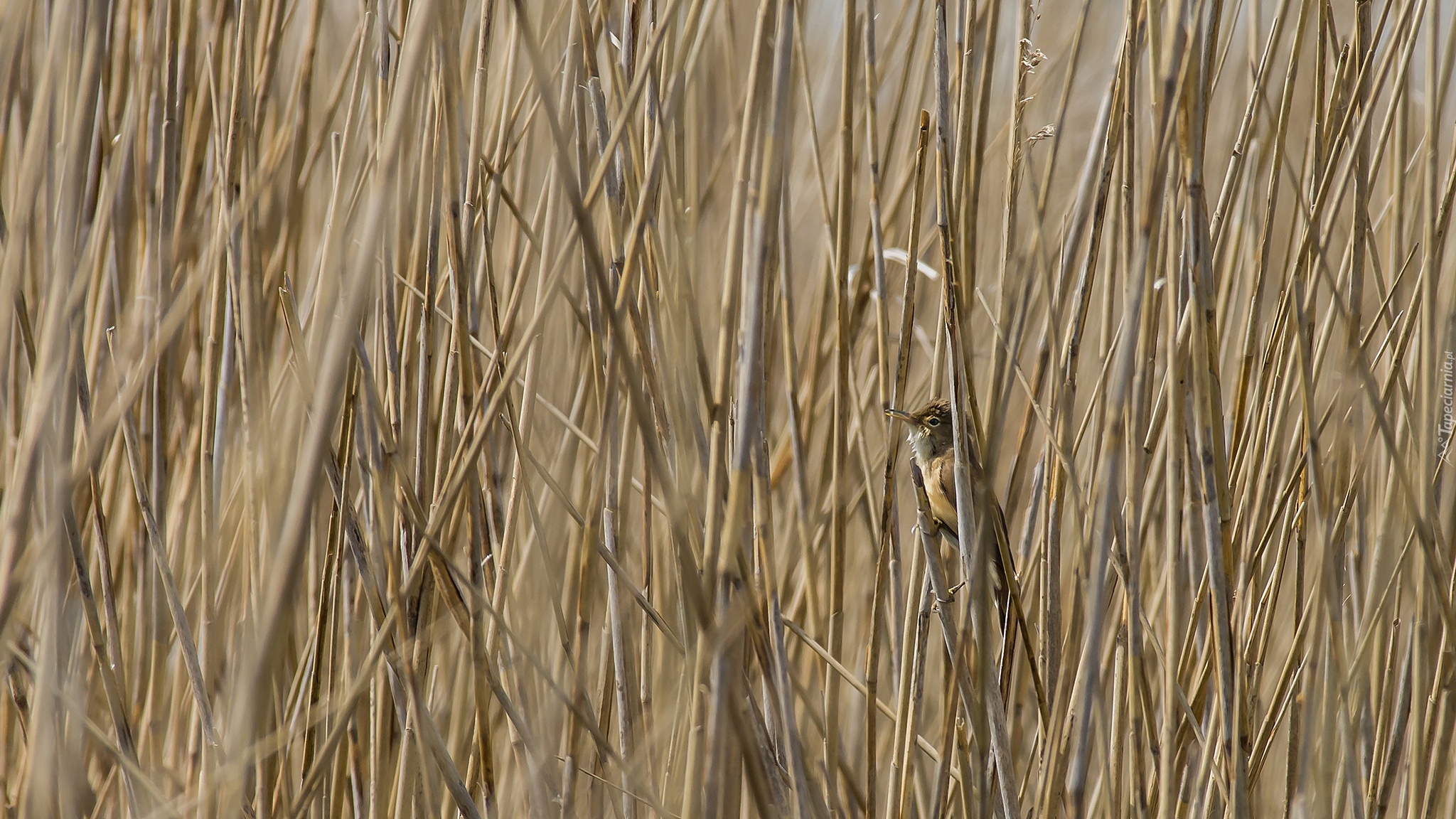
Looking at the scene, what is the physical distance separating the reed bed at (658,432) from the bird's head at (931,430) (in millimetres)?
129

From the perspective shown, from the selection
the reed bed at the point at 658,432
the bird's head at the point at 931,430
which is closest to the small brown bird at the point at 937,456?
the bird's head at the point at 931,430

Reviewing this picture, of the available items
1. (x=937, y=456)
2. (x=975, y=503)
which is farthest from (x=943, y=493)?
(x=975, y=503)

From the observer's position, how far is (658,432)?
2.83 ft

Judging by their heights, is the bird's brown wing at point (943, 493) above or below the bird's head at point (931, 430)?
below

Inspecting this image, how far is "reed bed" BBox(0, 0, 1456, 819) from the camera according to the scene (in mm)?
659

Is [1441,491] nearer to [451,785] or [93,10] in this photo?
[451,785]

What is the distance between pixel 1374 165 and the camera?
2.89 feet

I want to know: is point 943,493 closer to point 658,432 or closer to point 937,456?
point 937,456

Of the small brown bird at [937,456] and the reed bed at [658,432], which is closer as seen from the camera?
the reed bed at [658,432]

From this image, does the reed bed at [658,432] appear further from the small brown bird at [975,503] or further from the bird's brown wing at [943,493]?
the bird's brown wing at [943,493]

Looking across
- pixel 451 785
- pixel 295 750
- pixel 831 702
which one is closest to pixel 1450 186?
pixel 831 702

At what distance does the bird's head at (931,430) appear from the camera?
44.0 inches

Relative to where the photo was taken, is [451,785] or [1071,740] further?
[1071,740]

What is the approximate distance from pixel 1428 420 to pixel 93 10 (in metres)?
0.90
